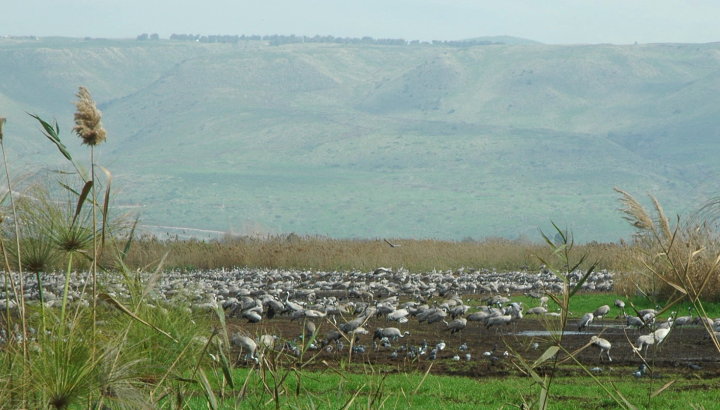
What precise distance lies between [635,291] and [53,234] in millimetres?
14153

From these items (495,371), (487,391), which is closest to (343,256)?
(495,371)

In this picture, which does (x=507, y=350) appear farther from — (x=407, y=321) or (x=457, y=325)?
(x=407, y=321)

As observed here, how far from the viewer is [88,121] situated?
420 centimetres

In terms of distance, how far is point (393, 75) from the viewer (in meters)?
174

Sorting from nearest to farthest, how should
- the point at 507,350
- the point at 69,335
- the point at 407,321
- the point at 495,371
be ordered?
the point at 69,335, the point at 495,371, the point at 507,350, the point at 407,321

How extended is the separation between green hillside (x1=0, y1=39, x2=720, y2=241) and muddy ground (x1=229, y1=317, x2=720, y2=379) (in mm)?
65256

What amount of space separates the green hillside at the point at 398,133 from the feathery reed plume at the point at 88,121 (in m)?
75.0

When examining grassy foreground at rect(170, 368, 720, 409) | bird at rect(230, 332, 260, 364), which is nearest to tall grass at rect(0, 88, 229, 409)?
grassy foreground at rect(170, 368, 720, 409)

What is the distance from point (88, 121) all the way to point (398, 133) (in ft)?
415

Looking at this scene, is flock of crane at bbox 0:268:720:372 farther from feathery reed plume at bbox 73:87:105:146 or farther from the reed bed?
feathery reed plume at bbox 73:87:105:146

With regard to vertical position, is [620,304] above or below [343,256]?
above

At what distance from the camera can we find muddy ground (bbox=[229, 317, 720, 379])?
10.3m

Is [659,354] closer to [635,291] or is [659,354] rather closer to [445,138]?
[635,291]

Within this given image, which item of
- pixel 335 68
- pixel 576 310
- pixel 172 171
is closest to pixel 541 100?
pixel 335 68
